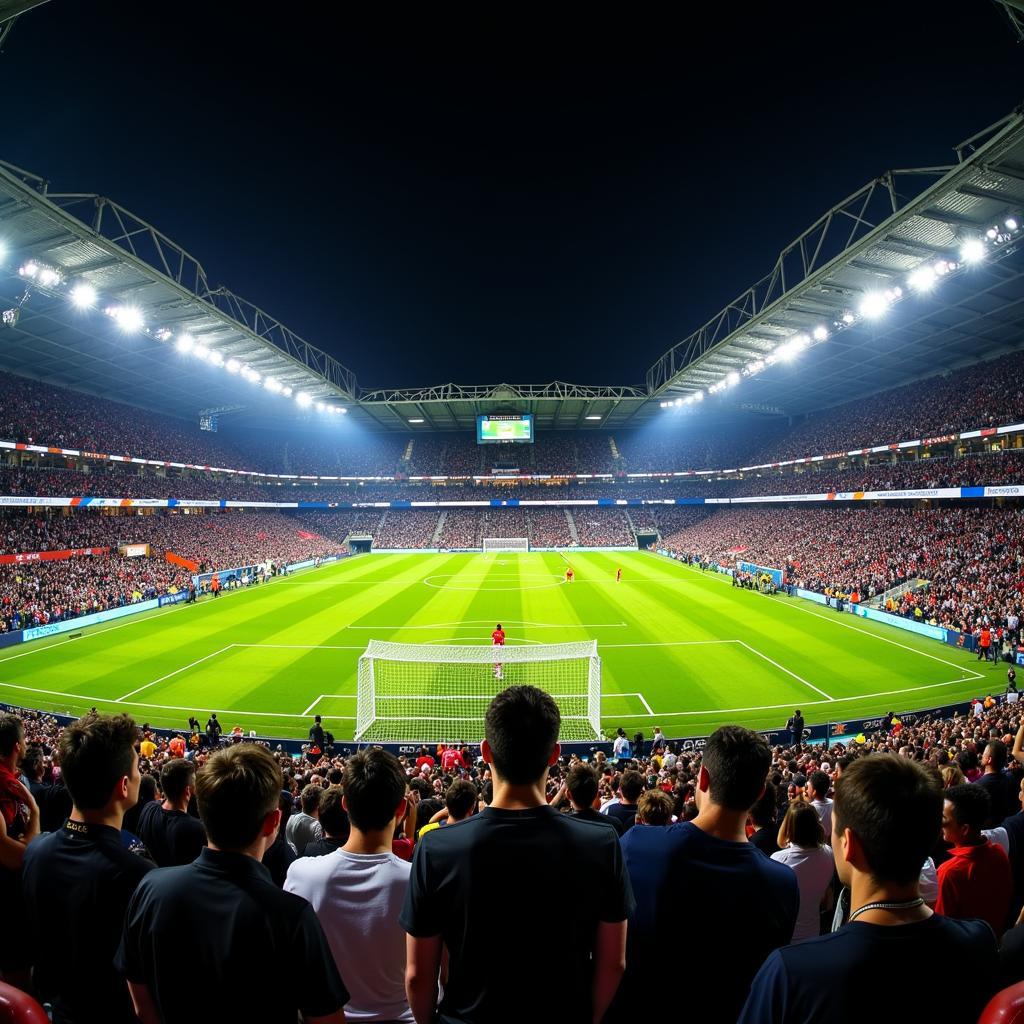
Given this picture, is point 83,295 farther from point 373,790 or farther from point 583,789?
point 373,790

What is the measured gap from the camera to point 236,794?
99.5 inches

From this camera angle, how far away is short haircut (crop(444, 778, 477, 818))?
520 centimetres

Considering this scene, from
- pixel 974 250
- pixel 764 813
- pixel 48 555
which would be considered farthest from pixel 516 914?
pixel 48 555

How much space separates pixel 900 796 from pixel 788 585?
4428cm

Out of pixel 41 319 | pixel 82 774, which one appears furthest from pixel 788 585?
pixel 41 319

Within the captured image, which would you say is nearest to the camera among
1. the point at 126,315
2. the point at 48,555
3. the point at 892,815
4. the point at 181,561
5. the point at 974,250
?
the point at 892,815

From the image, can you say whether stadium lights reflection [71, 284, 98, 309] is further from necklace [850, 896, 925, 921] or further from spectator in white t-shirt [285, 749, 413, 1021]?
necklace [850, 896, 925, 921]

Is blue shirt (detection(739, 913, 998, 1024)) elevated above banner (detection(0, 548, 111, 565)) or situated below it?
above

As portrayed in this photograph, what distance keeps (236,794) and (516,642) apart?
2681 cm

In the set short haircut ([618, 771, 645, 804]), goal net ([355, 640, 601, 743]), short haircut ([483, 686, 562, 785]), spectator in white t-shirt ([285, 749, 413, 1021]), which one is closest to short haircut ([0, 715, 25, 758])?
spectator in white t-shirt ([285, 749, 413, 1021])

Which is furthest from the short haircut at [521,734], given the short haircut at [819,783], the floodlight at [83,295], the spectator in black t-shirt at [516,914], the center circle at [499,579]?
the center circle at [499,579]

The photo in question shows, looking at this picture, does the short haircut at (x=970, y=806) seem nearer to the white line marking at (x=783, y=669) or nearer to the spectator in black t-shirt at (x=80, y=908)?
the spectator in black t-shirt at (x=80, y=908)

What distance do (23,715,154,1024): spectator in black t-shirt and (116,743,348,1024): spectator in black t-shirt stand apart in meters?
0.52

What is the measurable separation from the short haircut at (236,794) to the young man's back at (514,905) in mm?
715
